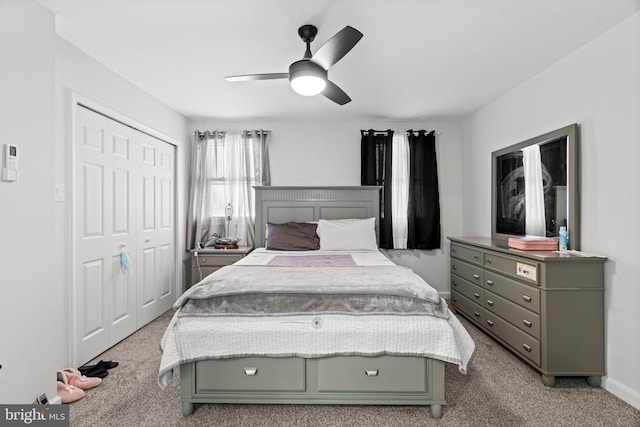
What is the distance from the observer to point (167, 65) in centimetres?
283

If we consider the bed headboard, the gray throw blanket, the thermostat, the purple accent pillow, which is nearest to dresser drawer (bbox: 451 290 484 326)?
the bed headboard

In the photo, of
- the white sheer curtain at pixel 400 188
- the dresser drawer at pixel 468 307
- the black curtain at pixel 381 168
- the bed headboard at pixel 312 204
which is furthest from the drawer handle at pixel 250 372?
the white sheer curtain at pixel 400 188

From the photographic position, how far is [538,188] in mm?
2979

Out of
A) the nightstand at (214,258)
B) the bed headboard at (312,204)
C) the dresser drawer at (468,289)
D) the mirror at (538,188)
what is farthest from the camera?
the bed headboard at (312,204)

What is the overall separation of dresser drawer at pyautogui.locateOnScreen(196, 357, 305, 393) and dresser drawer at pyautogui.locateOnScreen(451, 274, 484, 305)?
209 cm

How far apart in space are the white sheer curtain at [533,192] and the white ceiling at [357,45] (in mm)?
741

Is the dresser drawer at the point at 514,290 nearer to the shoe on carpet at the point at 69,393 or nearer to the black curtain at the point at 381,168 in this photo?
the black curtain at the point at 381,168

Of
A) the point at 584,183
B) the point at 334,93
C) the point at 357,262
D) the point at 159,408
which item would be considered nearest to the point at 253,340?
the point at 159,408

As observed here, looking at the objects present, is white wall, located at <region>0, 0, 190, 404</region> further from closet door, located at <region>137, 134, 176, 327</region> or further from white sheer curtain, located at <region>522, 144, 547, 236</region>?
white sheer curtain, located at <region>522, 144, 547, 236</region>

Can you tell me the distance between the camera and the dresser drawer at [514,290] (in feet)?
7.91

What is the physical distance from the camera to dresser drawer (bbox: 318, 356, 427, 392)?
6.42ft

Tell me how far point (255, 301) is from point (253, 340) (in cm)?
22

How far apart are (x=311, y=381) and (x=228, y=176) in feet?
10.5

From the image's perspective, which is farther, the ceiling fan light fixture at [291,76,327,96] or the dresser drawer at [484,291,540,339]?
the dresser drawer at [484,291,540,339]
